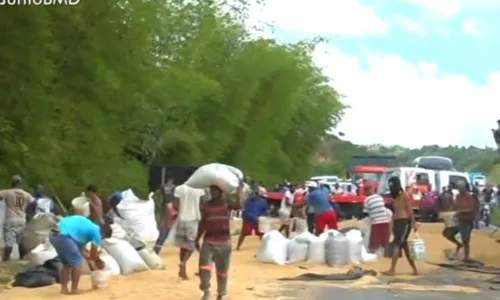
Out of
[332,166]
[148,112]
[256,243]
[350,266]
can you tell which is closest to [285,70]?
[148,112]

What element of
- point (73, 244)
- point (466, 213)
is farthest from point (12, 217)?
point (466, 213)

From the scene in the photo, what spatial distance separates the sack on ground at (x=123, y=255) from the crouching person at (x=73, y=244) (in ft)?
7.11

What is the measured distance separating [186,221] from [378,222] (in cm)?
438

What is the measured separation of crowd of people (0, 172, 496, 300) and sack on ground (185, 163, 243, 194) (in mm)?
150

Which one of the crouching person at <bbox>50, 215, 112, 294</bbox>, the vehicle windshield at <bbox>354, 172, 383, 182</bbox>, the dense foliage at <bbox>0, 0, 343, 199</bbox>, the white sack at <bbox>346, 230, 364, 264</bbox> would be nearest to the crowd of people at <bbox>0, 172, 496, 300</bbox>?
the crouching person at <bbox>50, 215, 112, 294</bbox>

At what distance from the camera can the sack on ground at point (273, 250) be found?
59.1ft

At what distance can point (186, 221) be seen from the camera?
1538cm

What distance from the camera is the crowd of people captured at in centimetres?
1209

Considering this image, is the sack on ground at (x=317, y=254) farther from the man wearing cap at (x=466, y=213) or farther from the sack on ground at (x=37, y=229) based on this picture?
the sack on ground at (x=37, y=229)

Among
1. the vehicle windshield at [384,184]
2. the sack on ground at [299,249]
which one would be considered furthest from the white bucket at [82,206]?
→ the vehicle windshield at [384,184]

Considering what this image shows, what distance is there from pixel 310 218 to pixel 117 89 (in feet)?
17.0

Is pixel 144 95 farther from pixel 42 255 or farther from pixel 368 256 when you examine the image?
pixel 42 255

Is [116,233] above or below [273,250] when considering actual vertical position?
above

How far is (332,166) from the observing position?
96.6 metres
